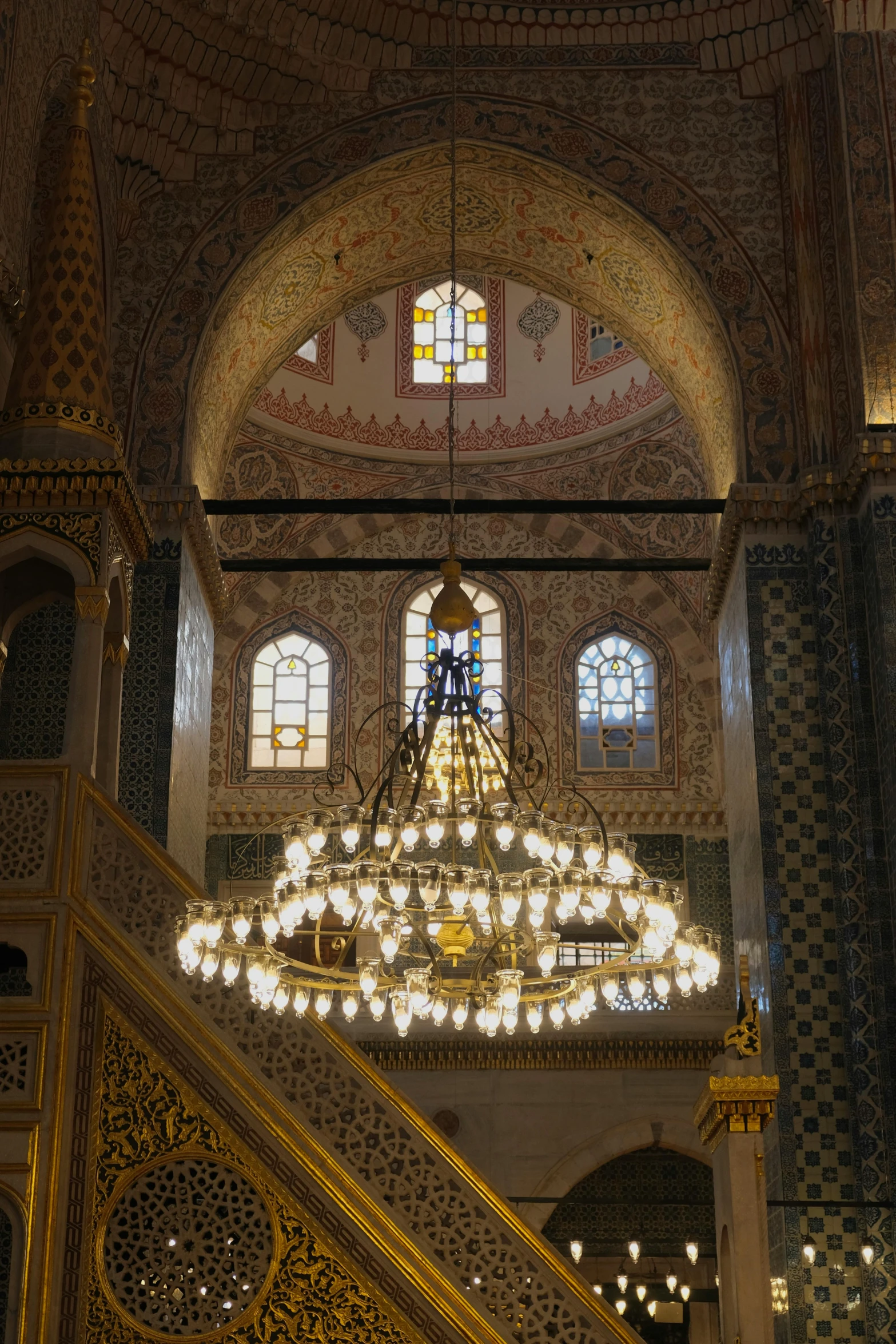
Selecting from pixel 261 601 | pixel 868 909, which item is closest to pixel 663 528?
pixel 261 601

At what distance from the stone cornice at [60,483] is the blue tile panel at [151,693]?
2.19m

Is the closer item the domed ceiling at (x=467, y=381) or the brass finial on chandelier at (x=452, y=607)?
the brass finial on chandelier at (x=452, y=607)

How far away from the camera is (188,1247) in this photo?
5.15 meters

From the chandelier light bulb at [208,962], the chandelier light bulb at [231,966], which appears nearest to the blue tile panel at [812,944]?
the chandelier light bulb at [231,966]

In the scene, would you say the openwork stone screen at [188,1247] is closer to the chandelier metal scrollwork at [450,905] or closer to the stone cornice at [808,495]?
the chandelier metal scrollwork at [450,905]

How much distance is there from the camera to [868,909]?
7.62 metres

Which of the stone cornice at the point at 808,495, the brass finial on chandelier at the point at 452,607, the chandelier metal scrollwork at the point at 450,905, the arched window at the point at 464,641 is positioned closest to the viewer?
the chandelier metal scrollwork at the point at 450,905

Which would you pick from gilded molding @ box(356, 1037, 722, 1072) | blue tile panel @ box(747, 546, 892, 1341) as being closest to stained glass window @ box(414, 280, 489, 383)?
gilded molding @ box(356, 1037, 722, 1072)

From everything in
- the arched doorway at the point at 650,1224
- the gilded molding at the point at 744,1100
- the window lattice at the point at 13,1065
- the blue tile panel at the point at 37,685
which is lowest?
the arched doorway at the point at 650,1224

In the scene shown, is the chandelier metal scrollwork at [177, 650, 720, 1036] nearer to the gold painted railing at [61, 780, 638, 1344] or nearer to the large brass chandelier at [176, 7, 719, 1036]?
the large brass chandelier at [176, 7, 719, 1036]

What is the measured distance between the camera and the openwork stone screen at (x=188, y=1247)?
507 cm

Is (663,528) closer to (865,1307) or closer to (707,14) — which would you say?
(707,14)

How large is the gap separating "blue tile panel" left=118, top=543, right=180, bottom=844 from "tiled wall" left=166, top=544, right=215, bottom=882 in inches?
1.9

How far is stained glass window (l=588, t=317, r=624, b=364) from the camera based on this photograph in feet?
47.7
